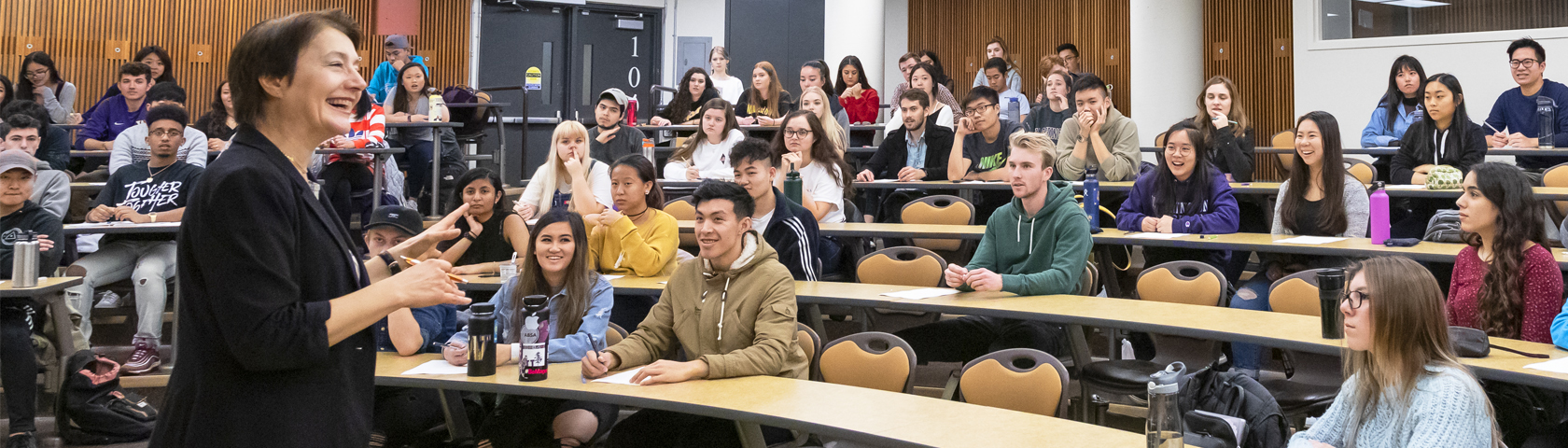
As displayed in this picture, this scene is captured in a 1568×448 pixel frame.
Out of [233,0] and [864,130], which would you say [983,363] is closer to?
[864,130]

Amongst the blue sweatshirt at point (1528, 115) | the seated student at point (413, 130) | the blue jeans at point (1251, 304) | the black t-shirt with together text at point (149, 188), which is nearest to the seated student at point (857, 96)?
the seated student at point (413, 130)

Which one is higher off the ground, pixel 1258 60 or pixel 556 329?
pixel 1258 60

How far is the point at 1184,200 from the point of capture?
5234 mm

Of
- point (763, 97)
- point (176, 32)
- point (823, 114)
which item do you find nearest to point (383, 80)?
point (763, 97)

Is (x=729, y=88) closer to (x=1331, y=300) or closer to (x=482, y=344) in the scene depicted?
(x=482, y=344)

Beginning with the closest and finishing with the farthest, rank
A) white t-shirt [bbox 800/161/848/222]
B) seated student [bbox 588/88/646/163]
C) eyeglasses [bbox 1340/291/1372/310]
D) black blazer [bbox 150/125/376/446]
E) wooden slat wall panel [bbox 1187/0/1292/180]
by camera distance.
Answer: black blazer [bbox 150/125/376/446]
eyeglasses [bbox 1340/291/1372/310]
white t-shirt [bbox 800/161/848/222]
seated student [bbox 588/88/646/163]
wooden slat wall panel [bbox 1187/0/1292/180]

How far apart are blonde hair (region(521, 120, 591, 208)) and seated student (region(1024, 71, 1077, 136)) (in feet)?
11.3

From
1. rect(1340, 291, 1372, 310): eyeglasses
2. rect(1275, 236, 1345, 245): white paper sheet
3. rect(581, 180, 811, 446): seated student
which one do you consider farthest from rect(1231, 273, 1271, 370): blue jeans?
rect(581, 180, 811, 446): seated student

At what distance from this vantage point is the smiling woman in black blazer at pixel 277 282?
4.59ft

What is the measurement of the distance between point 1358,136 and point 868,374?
7.95 metres

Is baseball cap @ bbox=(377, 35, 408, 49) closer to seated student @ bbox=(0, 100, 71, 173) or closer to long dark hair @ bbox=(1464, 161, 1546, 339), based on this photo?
seated student @ bbox=(0, 100, 71, 173)

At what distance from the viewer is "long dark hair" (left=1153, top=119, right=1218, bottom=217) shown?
5.20 metres

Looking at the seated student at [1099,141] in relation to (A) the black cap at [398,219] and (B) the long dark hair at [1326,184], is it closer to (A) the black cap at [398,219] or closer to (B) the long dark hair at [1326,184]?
(B) the long dark hair at [1326,184]

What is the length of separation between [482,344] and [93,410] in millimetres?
1986
